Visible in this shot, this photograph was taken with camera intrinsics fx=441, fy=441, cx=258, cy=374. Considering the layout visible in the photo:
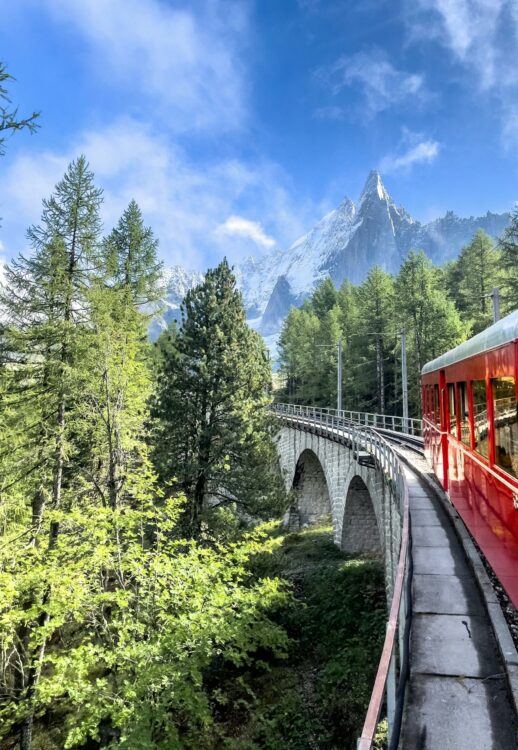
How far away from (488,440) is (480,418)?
2.18ft

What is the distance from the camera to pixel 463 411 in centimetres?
834

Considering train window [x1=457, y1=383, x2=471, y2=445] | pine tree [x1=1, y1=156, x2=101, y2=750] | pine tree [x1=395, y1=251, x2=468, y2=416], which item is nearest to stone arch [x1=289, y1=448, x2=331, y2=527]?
pine tree [x1=395, y1=251, x2=468, y2=416]

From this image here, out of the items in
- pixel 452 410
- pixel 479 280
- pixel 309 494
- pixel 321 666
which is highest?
pixel 479 280

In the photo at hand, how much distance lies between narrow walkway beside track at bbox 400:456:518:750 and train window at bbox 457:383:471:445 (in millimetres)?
2152

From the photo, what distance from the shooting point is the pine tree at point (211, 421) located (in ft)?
51.1

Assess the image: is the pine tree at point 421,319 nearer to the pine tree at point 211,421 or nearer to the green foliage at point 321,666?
the green foliage at point 321,666

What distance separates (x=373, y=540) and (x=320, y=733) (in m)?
13.1

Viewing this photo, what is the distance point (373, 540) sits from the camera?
2341 cm

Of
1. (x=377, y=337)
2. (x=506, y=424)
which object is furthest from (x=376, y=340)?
(x=506, y=424)

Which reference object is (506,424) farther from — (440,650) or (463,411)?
(463,411)

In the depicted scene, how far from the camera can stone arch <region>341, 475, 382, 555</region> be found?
22016 millimetres

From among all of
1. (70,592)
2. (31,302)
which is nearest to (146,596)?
(70,592)

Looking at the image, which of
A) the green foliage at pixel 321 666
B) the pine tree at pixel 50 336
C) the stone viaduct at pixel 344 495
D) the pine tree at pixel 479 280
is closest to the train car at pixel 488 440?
the stone viaduct at pixel 344 495

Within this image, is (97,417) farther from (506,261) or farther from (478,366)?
(506,261)
